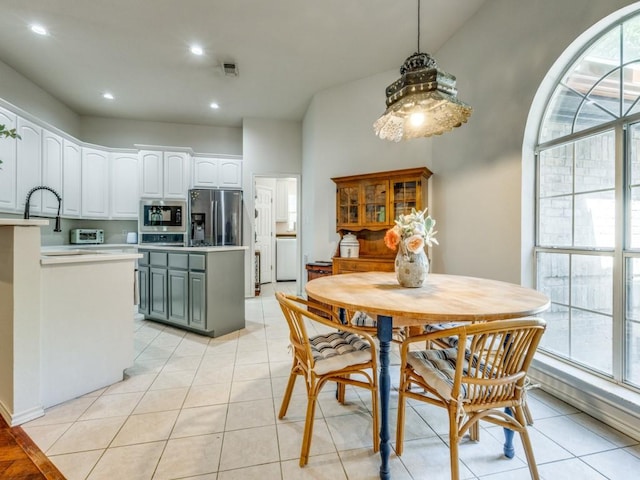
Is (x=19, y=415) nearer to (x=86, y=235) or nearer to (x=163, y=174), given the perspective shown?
(x=86, y=235)

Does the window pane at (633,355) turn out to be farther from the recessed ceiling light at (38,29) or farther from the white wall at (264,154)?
the recessed ceiling light at (38,29)

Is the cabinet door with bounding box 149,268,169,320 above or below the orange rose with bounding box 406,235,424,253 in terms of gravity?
below

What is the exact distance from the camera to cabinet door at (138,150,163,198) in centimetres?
490

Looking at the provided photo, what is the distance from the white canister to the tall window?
1.87 meters

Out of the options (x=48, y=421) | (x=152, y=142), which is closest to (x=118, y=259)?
(x=48, y=421)

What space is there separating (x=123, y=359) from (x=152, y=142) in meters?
4.40

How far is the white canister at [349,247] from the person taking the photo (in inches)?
146

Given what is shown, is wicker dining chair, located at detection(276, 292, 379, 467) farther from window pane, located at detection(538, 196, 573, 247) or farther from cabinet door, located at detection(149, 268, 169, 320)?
cabinet door, located at detection(149, 268, 169, 320)

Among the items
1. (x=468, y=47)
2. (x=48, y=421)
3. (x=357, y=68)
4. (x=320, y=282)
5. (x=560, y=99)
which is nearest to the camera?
(x=48, y=421)

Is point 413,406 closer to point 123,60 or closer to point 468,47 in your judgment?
point 468,47

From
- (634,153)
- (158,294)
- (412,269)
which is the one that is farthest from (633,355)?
(158,294)

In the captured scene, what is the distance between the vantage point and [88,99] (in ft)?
15.0

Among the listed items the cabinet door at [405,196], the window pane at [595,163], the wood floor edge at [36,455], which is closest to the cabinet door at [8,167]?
the wood floor edge at [36,455]

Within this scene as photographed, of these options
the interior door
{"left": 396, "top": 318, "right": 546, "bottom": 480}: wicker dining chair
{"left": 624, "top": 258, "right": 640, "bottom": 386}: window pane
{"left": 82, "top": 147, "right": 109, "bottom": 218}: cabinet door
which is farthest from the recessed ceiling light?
{"left": 624, "top": 258, "right": 640, "bottom": 386}: window pane
